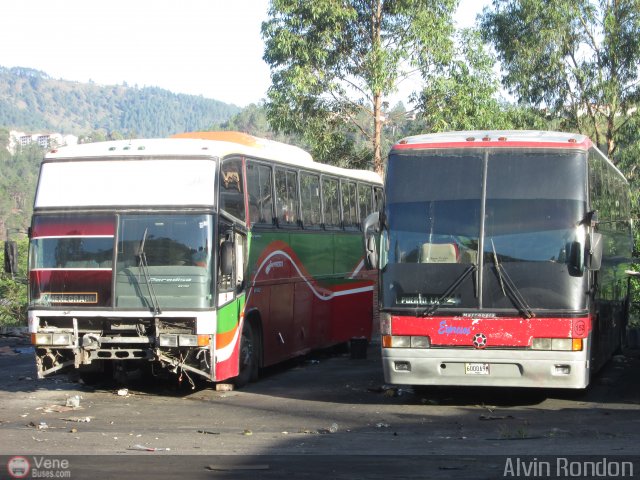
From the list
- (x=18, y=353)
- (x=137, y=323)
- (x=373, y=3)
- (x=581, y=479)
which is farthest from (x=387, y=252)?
(x=373, y=3)

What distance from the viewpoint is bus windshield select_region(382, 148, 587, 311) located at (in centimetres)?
1237

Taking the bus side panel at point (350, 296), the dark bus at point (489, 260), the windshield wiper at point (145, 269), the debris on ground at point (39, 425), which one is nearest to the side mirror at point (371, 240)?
the dark bus at point (489, 260)

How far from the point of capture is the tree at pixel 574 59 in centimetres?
3728

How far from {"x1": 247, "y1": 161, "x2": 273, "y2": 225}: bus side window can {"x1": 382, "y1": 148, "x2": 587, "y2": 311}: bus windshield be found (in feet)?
11.0

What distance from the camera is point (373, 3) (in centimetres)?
3359

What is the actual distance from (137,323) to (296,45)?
19.7 m

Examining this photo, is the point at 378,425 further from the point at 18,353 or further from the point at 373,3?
the point at 373,3

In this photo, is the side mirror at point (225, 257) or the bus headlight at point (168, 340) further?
the side mirror at point (225, 257)

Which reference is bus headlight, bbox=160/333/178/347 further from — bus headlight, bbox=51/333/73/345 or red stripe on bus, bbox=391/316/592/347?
red stripe on bus, bbox=391/316/592/347

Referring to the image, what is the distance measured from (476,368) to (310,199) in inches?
278

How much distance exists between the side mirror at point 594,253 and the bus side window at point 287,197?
6158 millimetres

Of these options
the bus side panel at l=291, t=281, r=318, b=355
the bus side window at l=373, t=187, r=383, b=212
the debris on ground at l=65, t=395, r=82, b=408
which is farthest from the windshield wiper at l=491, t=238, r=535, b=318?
the bus side window at l=373, t=187, r=383, b=212

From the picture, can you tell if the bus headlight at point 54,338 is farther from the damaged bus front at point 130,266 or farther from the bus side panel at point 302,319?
the bus side panel at point 302,319

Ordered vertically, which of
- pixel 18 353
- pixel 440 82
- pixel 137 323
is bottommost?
pixel 18 353
